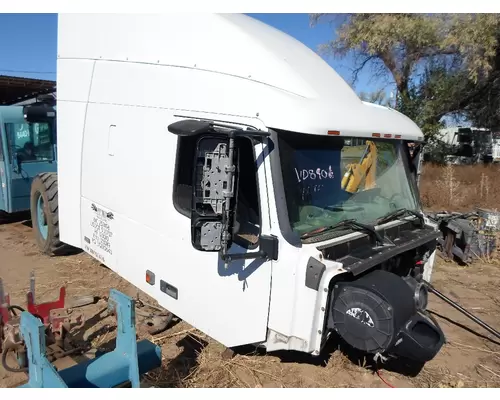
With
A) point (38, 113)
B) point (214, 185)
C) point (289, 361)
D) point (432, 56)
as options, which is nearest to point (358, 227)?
point (214, 185)

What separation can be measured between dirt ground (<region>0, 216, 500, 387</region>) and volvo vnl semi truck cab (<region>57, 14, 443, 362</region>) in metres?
0.58

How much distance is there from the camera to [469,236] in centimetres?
734

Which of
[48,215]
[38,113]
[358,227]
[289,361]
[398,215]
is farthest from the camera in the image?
[38,113]

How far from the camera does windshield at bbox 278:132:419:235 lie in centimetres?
311

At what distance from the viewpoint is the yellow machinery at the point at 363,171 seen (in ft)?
11.5

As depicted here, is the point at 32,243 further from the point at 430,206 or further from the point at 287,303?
the point at 430,206

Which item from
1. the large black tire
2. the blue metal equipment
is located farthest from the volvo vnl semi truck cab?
the large black tire

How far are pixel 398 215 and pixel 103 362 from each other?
9.04 feet

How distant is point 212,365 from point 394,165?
252 cm

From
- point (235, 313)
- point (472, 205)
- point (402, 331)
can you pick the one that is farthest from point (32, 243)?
point (472, 205)

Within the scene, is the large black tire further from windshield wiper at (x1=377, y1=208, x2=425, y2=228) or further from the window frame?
windshield wiper at (x1=377, y1=208, x2=425, y2=228)

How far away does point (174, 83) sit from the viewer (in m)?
Result: 3.66

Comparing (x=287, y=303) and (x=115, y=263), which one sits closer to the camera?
(x=287, y=303)

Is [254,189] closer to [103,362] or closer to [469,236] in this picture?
[103,362]
